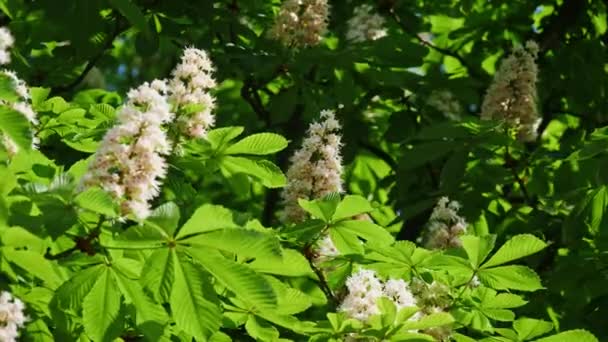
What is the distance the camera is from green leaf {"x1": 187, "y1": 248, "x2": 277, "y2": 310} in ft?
7.69

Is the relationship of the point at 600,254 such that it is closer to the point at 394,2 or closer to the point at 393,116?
the point at 393,116

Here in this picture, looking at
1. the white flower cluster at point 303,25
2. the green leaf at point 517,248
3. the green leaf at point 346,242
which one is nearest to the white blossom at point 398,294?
the green leaf at point 346,242

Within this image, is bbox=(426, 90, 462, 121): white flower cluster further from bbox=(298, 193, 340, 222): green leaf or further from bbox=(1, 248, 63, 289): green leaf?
bbox=(1, 248, 63, 289): green leaf

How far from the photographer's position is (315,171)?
362cm

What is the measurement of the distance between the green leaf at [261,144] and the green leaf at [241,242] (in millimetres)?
837

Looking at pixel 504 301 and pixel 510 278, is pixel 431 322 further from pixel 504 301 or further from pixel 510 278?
pixel 504 301

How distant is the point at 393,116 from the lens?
18.8 ft

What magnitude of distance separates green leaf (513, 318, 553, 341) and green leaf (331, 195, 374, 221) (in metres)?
0.77

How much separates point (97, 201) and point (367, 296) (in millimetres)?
925

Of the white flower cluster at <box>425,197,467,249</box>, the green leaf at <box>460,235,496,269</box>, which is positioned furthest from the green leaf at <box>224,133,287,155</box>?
the white flower cluster at <box>425,197,467,249</box>

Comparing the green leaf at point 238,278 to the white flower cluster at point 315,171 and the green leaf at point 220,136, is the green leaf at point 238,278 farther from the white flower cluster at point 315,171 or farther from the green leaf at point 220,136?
the white flower cluster at point 315,171

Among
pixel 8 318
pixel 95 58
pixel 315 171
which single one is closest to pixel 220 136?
pixel 315 171

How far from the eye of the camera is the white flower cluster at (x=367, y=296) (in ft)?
9.24


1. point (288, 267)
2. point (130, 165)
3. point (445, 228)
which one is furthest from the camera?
point (445, 228)
